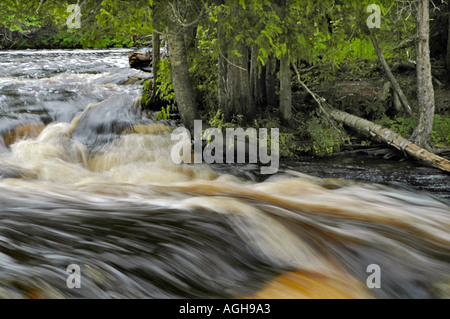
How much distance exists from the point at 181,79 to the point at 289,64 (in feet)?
7.15

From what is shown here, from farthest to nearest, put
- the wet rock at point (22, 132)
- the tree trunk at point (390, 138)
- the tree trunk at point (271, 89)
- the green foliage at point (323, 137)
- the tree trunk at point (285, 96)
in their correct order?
the tree trunk at point (271, 89) → the tree trunk at point (285, 96) → the wet rock at point (22, 132) → the green foliage at point (323, 137) → the tree trunk at point (390, 138)

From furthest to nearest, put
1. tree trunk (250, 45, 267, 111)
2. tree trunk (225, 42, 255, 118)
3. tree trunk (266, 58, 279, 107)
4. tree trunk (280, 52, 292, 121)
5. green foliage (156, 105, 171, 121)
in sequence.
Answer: tree trunk (266, 58, 279, 107) < tree trunk (250, 45, 267, 111) < green foliage (156, 105, 171, 121) < tree trunk (280, 52, 292, 121) < tree trunk (225, 42, 255, 118)

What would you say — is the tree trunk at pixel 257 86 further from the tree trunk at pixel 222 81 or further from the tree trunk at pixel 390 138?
the tree trunk at pixel 390 138

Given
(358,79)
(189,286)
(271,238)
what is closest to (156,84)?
(358,79)

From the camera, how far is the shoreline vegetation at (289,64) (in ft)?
25.7

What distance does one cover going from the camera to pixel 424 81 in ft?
26.5

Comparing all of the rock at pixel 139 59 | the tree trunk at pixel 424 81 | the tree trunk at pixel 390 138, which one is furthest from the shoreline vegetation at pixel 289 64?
the rock at pixel 139 59

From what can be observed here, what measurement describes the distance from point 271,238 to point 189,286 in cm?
128

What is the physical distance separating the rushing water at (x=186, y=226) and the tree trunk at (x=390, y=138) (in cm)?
39

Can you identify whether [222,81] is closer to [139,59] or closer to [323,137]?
[323,137]

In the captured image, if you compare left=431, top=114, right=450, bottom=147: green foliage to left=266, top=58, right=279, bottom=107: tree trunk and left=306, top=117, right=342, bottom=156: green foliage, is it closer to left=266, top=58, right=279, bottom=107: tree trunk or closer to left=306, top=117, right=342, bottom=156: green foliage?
left=306, top=117, right=342, bottom=156: green foliage

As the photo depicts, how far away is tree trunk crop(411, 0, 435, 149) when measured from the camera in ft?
25.9

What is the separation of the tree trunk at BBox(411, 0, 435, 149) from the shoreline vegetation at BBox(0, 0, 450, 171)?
0.06ft

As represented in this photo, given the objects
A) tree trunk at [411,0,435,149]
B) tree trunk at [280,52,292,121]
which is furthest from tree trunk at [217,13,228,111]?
tree trunk at [411,0,435,149]
